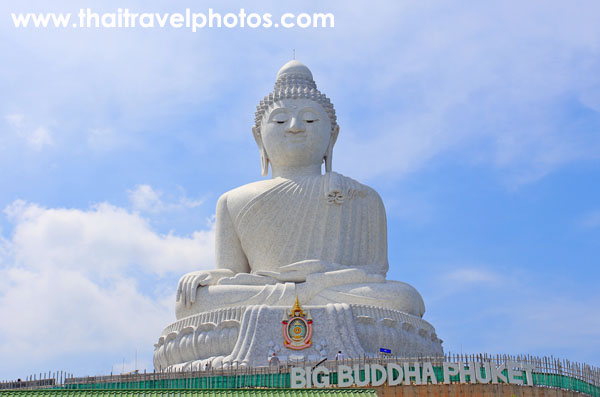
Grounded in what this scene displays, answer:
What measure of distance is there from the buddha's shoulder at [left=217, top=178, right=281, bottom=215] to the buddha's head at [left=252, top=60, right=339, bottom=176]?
702 mm

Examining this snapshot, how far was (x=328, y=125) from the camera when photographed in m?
19.7

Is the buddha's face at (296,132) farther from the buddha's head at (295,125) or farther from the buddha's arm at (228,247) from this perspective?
the buddha's arm at (228,247)

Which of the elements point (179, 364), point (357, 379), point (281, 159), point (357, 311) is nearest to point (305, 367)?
point (357, 379)

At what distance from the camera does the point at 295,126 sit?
62.7 ft

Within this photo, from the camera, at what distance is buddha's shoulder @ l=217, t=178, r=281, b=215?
744 inches

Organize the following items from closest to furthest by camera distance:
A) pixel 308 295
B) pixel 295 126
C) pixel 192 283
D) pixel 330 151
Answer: pixel 308 295, pixel 192 283, pixel 295 126, pixel 330 151

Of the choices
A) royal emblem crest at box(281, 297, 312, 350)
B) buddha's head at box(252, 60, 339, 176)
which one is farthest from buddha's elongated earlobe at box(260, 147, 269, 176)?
royal emblem crest at box(281, 297, 312, 350)

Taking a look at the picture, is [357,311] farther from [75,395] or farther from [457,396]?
[75,395]

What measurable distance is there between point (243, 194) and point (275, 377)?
6280 mm

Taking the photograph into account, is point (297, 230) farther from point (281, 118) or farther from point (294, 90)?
point (294, 90)

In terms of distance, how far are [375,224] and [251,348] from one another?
4.47 metres

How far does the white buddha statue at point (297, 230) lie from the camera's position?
1697cm

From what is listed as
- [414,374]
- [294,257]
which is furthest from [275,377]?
[294,257]

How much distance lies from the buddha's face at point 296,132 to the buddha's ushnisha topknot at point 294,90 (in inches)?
5.5
